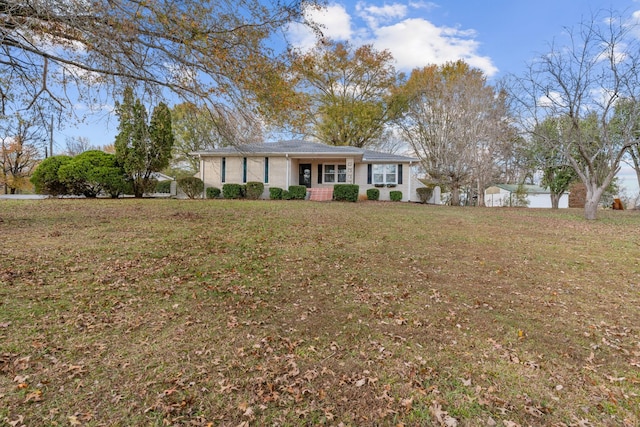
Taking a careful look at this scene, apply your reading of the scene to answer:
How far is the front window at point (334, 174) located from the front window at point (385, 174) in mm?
2032

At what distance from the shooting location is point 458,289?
16.5 ft

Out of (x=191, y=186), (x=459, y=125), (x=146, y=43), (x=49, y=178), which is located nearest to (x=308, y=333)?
(x=146, y=43)

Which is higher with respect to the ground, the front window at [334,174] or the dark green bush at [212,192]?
the front window at [334,174]

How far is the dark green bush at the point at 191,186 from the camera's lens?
1792 cm

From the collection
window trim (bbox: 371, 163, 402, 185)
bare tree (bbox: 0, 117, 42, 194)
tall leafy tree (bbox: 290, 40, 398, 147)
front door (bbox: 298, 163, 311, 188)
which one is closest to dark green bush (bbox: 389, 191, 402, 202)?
window trim (bbox: 371, 163, 402, 185)

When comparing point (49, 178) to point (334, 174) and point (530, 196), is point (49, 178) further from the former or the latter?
point (530, 196)

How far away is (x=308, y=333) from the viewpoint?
3.65 meters

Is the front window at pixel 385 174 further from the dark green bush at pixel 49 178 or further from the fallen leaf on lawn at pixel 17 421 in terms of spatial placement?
the fallen leaf on lawn at pixel 17 421

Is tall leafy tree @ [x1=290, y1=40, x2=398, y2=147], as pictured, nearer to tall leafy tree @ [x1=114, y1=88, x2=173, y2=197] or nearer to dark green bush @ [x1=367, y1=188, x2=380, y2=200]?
dark green bush @ [x1=367, y1=188, x2=380, y2=200]

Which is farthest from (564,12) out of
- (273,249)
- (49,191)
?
(49,191)

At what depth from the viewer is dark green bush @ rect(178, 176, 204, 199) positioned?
58.8 ft

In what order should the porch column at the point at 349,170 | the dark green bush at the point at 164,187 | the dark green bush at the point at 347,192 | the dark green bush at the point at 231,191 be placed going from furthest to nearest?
1. the dark green bush at the point at 164,187
2. the porch column at the point at 349,170
3. the dark green bush at the point at 231,191
4. the dark green bush at the point at 347,192

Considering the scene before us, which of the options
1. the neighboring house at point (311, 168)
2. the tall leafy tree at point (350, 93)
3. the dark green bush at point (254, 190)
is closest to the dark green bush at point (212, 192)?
the neighboring house at point (311, 168)

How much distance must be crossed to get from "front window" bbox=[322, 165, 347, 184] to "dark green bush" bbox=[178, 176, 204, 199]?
25.0 feet
